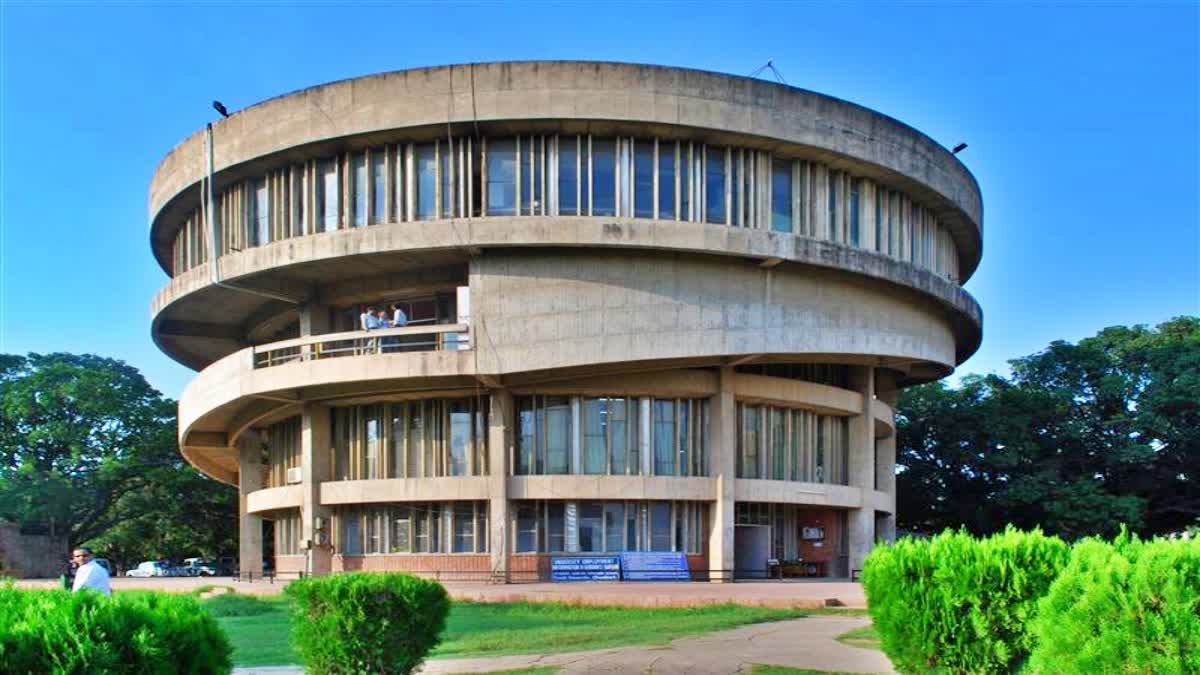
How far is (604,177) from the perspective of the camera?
31.0 m

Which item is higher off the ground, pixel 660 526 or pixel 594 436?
pixel 594 436

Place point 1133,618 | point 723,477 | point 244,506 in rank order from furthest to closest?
point 244,506, point 723,477, point 1133,618

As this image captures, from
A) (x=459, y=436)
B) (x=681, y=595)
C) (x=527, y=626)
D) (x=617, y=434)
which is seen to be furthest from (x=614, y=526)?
(x=527, y=626)

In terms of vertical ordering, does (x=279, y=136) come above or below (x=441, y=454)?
above

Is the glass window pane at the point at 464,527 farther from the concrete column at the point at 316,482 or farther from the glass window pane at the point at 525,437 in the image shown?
the concrete column at the point at 316,482

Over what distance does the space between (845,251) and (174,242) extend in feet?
77.3

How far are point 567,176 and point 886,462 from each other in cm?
1991

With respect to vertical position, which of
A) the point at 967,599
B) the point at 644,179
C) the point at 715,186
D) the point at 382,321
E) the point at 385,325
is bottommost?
the point at 967,599

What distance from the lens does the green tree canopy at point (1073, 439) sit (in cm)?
4838

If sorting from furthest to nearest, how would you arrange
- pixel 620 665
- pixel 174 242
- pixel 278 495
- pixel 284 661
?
pixel 174 242 → pixel 278 495 → pixel 284 661 → pixel 620 665

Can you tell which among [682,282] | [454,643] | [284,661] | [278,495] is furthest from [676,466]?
[284,661]

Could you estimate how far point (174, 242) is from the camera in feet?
133

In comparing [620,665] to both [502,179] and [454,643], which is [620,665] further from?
[502,179]

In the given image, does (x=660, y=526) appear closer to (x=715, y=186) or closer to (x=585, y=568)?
(x=585, y=568)
